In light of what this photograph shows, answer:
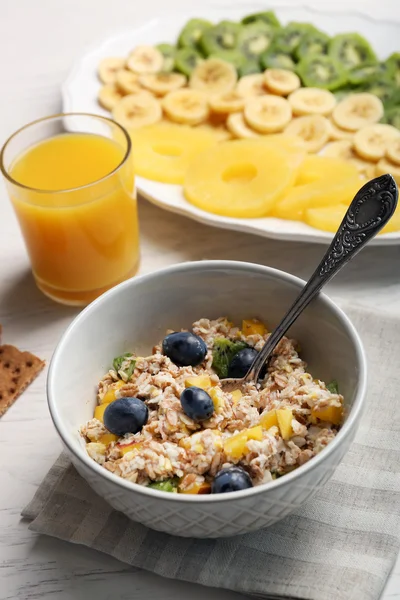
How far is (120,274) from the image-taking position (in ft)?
5.59

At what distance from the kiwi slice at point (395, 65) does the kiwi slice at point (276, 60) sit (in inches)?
10.8

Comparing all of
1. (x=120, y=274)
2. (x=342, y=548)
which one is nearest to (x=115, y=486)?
(x=342, y=548)

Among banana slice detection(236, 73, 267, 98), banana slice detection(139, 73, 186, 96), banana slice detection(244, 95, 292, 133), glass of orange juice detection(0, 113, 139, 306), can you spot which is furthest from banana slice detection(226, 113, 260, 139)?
glass of orange juice detection(0, 113, 139, 306)

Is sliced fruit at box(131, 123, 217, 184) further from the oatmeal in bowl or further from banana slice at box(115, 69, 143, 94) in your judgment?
the oatmeal in bowl

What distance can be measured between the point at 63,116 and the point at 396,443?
3.30ft

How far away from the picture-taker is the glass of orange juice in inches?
61.0

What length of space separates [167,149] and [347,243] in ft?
2.76

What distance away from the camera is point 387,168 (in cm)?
187

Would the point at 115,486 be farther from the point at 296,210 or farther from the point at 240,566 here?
the point at 296,210

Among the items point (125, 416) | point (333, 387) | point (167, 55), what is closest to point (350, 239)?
point (333, 387)

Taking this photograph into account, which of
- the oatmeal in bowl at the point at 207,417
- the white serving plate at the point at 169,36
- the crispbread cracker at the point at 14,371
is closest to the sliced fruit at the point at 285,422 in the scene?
the oatmeal in bowl at the point at 207,417

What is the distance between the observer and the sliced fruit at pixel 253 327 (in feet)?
4.51

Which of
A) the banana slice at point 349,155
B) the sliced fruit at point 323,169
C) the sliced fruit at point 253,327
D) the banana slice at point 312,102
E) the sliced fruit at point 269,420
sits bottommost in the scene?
the banana slice at point 349,155

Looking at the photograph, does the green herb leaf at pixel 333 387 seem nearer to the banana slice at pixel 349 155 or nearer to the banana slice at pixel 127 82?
the banana slice at pixel 349 155
